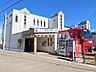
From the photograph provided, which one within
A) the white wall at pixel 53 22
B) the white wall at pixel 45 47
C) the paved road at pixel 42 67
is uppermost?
the white wall at pixel 53 22

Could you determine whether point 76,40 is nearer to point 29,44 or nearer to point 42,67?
point 42,67

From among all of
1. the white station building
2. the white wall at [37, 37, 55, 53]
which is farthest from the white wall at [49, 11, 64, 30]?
the white wall at [37, 37, 55, 53]

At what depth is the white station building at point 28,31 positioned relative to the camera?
31336 mm

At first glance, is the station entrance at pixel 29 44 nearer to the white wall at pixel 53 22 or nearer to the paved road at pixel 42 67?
the white wall at pixel 53 22

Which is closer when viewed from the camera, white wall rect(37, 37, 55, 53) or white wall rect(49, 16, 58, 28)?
white wall rect(37, 37, 55, 53)

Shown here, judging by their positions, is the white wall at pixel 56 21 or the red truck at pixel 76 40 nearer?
the red truck at pixel 76 40

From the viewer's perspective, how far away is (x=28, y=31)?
33.4 meters

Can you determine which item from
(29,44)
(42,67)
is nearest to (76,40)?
(42,67)

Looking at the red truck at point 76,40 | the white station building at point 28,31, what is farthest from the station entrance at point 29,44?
the red truck at point 76,40

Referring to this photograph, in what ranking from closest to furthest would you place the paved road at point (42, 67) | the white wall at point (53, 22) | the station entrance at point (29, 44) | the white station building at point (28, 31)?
the paved road at point (42, 67), the white station building at point (28, 31), the station entrance at point (29, 44), the white wall at point (53, 22)

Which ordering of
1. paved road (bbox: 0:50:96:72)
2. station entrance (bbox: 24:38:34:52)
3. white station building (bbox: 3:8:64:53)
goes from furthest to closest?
station entrance (bbox: 24:38:34:52) → white station building (bbox: 3:8:64:53) → paved road (bbox: 0:50:96:72)

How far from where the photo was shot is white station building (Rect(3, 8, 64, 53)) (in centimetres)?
3134

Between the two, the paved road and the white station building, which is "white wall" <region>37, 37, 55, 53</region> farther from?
the paved road

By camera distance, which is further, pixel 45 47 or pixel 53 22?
pixel 53 22
